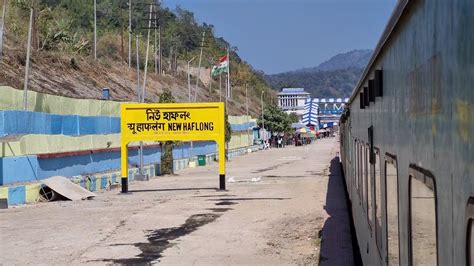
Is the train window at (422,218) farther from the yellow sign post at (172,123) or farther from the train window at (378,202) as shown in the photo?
the yellow sign post at (172,123)

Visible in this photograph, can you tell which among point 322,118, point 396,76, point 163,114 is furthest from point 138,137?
point 322,118

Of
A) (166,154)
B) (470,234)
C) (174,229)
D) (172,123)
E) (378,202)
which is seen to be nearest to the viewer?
(470,234)

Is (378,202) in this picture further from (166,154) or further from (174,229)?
(166,154)

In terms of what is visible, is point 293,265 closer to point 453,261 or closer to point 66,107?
point 453,261

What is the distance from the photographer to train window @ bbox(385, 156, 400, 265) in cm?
357

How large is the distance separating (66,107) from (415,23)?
29.6m

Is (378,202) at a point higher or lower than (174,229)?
higher

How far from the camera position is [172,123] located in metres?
26.6

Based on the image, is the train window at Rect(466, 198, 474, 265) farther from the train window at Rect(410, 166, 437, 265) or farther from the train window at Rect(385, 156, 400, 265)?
the train window at Rect(385, 156, 400, 265)

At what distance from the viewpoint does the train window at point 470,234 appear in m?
1.72

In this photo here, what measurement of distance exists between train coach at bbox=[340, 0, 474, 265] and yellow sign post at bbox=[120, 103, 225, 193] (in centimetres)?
2229

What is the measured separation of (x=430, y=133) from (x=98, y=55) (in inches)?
3479

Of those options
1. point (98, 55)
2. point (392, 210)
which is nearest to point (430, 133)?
point (392, 210)

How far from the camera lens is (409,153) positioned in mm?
2988
